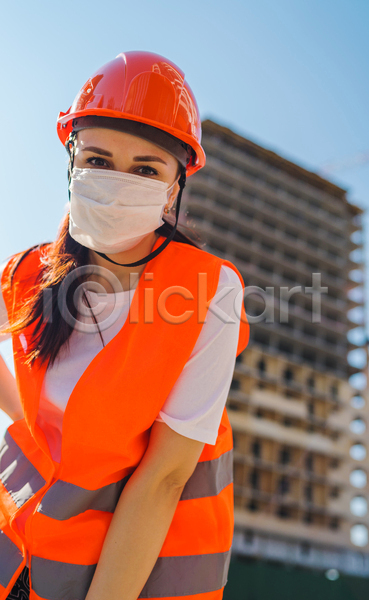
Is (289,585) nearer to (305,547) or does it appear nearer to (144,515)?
(144,515)

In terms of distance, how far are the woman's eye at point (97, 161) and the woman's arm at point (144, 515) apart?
2.69 ft

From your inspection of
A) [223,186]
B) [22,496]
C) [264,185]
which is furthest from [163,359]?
[264,185]

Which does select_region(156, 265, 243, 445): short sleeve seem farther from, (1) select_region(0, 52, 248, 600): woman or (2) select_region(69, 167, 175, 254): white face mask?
(2) select_region(69, 167, 175, 254): white face mask

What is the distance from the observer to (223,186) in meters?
43.2

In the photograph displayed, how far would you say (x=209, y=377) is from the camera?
1.22m

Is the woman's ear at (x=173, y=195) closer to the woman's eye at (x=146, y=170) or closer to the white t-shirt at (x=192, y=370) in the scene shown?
the woman's eye at (x=146, y=170)

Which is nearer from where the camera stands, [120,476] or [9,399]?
[120,476]

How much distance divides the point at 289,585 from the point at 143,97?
23.9ft

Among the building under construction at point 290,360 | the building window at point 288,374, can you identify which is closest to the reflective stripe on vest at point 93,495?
the building under construction at point 290,360

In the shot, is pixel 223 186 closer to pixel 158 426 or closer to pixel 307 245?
pixel 307 245

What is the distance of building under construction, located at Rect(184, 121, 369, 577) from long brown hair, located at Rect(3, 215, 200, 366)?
95.4ft

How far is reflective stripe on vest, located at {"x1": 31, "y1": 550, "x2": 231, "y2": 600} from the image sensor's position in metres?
1.14

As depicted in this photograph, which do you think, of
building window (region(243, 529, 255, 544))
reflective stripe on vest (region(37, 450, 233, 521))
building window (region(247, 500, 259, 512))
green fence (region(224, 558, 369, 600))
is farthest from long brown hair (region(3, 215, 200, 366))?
building window (region(247, 500, 259, 512))

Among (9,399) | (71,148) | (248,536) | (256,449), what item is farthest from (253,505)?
(71,148)
